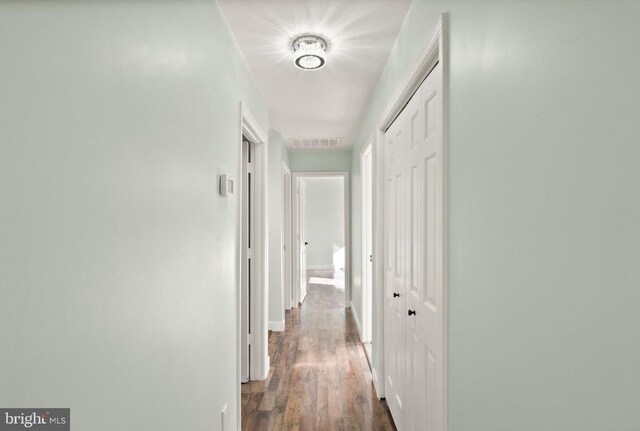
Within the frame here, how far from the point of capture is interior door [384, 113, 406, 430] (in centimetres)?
210

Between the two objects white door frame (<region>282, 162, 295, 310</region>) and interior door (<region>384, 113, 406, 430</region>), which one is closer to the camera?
interior door (<region>384, 113, 406, 430</region>)

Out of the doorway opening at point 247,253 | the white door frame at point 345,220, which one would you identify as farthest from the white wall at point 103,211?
the white door frame at point 345,220

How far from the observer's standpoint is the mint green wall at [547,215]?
1.70ft

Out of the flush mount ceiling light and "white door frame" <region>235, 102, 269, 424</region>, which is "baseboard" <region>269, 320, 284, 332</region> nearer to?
"white door frame" <region>235, 102, 269, 424</region>

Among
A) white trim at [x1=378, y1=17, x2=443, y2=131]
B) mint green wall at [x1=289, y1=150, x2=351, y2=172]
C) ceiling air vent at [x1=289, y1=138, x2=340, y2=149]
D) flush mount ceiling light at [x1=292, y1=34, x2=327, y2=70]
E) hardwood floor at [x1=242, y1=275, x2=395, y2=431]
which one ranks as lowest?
hardwood floor at [x1=242, y1=275, x2=395, y2=431]

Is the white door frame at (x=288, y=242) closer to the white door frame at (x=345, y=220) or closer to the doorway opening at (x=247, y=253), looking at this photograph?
the white door frame at (x=345, y=220)

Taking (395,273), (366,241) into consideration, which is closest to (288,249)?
(366,241)

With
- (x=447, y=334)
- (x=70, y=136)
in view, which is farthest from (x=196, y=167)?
(x=447, y=334)

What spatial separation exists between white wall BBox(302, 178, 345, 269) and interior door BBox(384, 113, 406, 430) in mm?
6409

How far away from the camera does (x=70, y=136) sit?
72 cm

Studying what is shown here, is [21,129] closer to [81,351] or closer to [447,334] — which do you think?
[81,351]

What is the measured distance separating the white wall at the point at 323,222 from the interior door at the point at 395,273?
21.0 feet

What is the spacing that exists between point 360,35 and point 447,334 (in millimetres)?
1676

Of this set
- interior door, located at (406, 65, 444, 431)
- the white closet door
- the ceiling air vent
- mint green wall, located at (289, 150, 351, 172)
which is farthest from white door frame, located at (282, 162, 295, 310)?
interior door, located at (406, 65, 444, 431)
